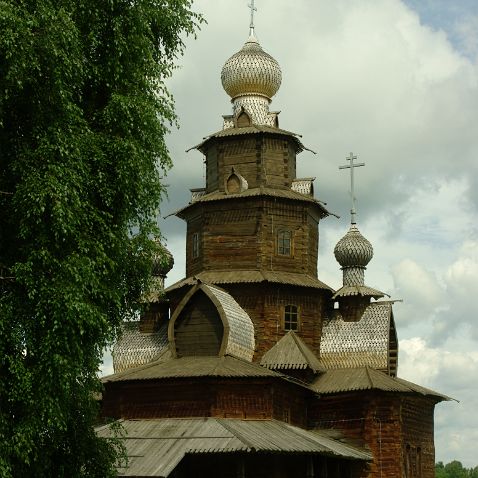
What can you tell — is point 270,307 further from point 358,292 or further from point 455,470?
point 455,470

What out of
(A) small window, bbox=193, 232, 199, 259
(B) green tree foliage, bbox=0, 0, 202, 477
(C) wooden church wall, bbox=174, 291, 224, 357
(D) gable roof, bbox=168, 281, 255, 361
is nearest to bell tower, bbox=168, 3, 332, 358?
(A) small window, bbox=193, 232, 199, 259

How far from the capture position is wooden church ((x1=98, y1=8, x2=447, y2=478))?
20391mm

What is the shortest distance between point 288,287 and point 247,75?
23.6 ft

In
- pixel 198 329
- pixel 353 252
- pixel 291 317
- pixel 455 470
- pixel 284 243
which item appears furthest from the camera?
pixel 455 470

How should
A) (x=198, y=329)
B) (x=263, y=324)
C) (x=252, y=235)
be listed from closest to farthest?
(x=198, y=329) < (x=263, y=324) < (x=252, y=235)

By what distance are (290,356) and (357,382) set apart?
6.38ft

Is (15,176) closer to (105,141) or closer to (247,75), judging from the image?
(105,141)

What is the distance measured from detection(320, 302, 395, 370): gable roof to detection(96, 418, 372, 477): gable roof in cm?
341

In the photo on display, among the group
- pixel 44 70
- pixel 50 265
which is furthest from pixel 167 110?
pixel 50 265

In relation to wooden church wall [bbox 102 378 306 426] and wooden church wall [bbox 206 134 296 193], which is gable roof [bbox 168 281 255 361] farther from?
wooden church wall [bbox 206 134 296 193]

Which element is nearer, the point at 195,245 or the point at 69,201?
the point at 69,201

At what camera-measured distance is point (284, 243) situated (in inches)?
980

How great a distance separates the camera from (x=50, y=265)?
1132 cm

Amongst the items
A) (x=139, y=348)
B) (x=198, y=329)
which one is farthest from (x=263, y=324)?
(x=139, y=348)
